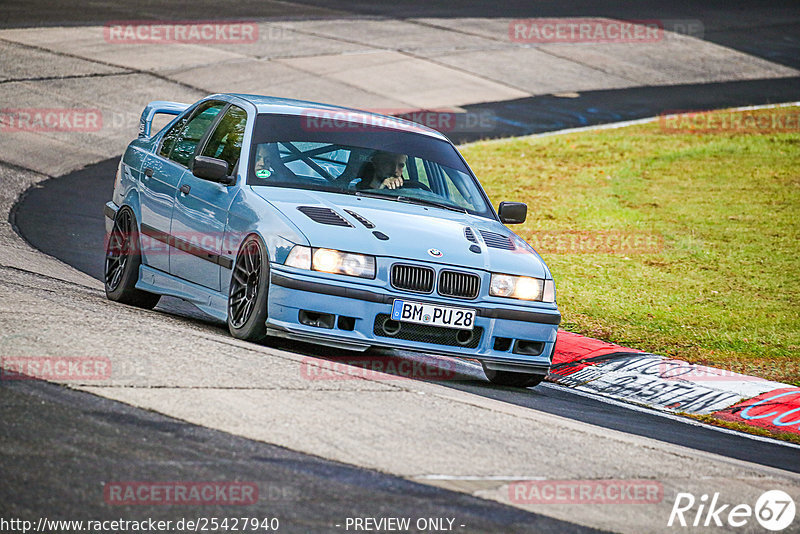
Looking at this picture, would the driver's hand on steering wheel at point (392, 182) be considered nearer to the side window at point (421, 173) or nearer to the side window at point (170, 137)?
the side window at point (421, 173)

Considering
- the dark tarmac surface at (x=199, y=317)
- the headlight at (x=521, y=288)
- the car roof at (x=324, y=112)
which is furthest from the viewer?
the car roof at (x=324, y=112)

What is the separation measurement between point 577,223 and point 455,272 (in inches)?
310

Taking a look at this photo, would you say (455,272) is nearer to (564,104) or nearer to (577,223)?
(577,223)

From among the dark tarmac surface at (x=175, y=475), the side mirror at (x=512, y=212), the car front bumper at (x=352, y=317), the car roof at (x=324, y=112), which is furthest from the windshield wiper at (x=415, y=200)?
the dark tarmac surface at (x=175, y=475)

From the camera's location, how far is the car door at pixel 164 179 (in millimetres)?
8930

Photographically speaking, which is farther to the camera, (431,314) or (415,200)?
(415,200)

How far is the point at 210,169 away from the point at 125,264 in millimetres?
1530

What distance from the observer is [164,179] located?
9125 millimetres

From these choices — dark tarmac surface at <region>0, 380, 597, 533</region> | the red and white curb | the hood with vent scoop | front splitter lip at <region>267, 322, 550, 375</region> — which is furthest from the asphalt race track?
the hood with vent scoop

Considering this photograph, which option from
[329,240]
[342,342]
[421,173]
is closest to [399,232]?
[329,240]

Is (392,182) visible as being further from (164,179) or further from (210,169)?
(164,179)

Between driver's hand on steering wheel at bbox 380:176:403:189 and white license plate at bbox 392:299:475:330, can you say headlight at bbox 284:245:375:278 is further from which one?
driver's hand on steering wheel at bbox 380:176:403:189

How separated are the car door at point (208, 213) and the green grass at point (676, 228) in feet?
11.8

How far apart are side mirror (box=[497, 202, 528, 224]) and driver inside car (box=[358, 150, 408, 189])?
2.60 feet
